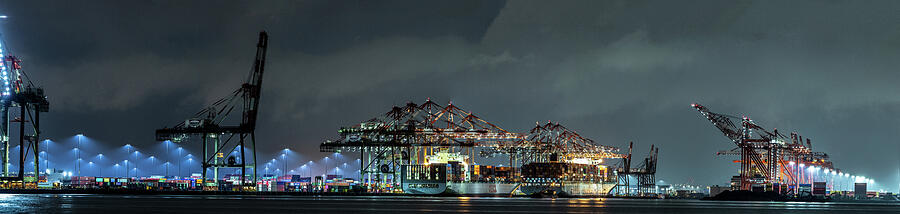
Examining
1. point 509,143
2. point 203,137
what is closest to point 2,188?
point 203,137

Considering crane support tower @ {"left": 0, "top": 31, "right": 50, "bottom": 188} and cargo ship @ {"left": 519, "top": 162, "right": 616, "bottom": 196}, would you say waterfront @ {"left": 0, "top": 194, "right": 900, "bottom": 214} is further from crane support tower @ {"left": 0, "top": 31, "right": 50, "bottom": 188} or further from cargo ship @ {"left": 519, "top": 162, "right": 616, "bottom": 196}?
cargo ship @ {"left": 519, "top": 162, "right": 616, "bottom": 196}

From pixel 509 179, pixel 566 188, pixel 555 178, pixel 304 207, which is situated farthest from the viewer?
pixel 566 188

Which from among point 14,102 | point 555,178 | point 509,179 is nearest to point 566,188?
point 555,178

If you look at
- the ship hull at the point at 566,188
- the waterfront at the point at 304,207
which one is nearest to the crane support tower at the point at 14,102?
the waterfront at the point at 304,207

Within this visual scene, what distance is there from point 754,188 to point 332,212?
110267 millimetres

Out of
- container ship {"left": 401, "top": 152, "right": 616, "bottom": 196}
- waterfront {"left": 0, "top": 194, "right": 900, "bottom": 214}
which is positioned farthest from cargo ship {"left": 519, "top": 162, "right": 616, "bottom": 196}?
waterfront {"left": 0, "top": 194, "right": 900, "bottom": 214}

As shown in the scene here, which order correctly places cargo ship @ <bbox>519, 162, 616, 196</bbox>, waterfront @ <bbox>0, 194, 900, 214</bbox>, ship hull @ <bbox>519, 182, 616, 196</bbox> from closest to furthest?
waterfront @ <bbox>0, 194, 900, 214</bbox> → ship hull @ <bbox>519, 182, 616, 196</bbox> → cargo ship @ <bbox>519, 162, 616, 196</bbox>

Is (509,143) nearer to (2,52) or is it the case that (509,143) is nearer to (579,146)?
(579,146)

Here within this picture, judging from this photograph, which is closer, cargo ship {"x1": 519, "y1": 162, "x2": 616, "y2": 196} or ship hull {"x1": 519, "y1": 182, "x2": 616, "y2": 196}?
ship hull {"x1": 519, "y1": 182, "x2": 616, "y2": 196}

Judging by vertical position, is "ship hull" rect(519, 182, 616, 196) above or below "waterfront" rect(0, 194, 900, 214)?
below

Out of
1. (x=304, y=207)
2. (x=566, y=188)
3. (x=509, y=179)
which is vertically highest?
(x=304, y=207)

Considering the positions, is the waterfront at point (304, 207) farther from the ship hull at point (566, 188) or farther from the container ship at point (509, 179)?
the ship hull at point (566, 188)

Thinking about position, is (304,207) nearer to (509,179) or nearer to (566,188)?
(509,179)

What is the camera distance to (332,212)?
55.2m
